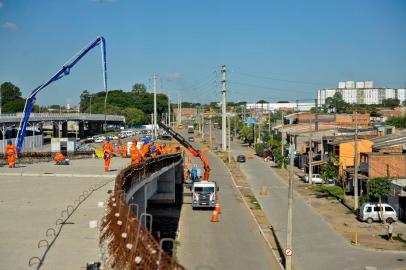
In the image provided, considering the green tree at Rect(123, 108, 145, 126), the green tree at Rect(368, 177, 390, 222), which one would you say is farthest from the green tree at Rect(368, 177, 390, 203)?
the green tree at Rect(123, 108, 145, 126)

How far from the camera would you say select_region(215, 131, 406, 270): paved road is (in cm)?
2327

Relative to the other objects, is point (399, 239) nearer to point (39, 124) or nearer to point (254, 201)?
point (254, 201)

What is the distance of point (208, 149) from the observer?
9556 cm

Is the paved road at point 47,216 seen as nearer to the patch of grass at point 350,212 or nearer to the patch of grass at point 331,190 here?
the patch of grass at point 350,212

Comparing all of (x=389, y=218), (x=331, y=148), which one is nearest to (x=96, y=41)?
(x=331, y=148)

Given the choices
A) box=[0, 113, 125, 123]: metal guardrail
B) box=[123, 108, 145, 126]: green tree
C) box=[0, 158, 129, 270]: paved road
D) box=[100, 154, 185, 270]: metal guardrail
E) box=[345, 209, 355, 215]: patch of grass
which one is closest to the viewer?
box=[100, 154, 185, 270]: metal guardrail

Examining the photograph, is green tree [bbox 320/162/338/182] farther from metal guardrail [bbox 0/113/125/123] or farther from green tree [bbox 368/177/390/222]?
metal guardrail [bbox 0/113/125/123]

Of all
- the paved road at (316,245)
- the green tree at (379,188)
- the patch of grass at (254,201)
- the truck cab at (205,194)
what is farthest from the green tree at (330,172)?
the truck cab at (205,194)

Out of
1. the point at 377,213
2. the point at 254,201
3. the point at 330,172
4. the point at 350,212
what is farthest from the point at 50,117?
the point at 377,213

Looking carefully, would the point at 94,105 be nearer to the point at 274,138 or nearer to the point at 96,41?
the point at 274,138

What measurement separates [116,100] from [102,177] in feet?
492

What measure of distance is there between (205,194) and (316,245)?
11198mm

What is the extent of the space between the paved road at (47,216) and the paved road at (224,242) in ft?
15.3

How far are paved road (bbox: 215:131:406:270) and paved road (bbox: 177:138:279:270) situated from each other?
4.69ft
